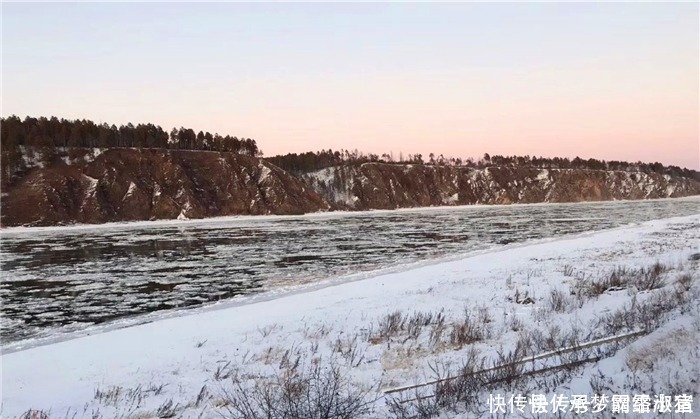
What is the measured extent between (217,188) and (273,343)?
7858 centimetres

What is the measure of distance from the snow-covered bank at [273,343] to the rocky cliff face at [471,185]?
90004 millimetres

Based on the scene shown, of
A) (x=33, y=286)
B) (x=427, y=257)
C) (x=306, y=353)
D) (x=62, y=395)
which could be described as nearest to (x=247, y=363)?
(x=306, y=353)

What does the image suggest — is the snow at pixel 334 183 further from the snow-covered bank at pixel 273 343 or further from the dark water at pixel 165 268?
the snow-covered bank at pixel 273 343

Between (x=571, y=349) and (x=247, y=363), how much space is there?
5487mm

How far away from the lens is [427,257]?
24422 mm

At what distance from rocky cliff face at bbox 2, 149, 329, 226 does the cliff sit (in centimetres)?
13

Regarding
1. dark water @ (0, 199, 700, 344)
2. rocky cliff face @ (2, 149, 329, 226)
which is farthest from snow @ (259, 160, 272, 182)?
dark water @ (0, 199, 700, 344)

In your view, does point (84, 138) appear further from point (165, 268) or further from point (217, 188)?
point (165, 268)

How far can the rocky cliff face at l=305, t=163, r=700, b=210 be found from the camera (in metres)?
115

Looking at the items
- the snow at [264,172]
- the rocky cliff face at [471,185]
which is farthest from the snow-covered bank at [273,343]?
the rocky cliff face at [471,185]

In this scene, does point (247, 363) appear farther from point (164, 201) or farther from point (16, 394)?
point (164, 201)

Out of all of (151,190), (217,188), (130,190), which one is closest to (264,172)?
(217,188)

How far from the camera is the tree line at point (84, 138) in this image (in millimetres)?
76188

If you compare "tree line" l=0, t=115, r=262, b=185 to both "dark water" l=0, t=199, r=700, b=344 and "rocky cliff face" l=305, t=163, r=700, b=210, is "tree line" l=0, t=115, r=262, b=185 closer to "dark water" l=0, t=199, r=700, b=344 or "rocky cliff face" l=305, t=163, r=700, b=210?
"rocky cliff face" l=305, t=163, r=700, b=210
